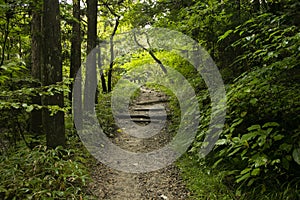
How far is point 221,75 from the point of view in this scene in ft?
22.0

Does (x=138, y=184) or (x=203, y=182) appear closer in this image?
(x=203, y=182)

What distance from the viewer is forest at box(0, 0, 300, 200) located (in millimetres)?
3809

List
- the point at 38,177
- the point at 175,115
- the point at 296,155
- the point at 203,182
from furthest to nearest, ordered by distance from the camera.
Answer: the point at 175,115, the point at 203,182, the point at 38,177, the point at 296,155

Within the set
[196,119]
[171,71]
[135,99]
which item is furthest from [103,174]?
[135,99]

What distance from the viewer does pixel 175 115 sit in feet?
32.2

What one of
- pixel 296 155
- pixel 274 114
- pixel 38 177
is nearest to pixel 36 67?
pixel 38 177

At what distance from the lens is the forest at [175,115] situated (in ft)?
12.5

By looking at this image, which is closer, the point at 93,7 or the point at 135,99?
the point at 93,7

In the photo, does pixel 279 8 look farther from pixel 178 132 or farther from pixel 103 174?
pixel 103 174

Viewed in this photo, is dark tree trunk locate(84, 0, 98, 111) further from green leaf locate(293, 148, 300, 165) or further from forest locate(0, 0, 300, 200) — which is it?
green leaf locate(293, 148, 300, 165)

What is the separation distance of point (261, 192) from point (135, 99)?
12.7 meters

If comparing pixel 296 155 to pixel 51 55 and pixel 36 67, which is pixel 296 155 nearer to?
pixel 51 55

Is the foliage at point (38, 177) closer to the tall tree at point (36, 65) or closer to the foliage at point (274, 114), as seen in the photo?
the tall tree at point (36, 65)

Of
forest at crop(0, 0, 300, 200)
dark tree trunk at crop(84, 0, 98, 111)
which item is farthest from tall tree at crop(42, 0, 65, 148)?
dark tree trunk at crop(84, 0, 98, 111)
